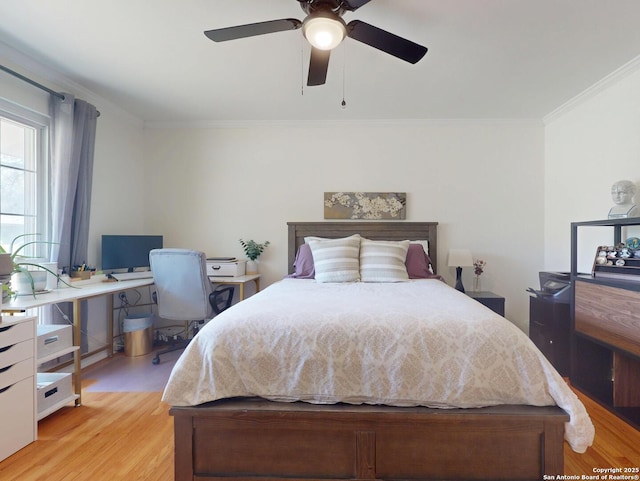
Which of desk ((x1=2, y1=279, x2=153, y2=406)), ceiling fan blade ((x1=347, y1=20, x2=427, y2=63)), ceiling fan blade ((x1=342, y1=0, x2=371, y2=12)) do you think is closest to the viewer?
ceiling fan blade ((x1=342, y1=0, x2=371, y2=12))

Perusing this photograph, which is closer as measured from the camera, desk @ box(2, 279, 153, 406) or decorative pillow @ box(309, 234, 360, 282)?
desk @ box(2, 279, 153, 406)

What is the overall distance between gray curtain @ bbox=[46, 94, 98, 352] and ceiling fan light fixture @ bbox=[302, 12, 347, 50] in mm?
2257

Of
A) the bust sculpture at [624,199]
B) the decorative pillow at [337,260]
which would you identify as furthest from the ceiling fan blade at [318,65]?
the bust sculpture at [624,199]

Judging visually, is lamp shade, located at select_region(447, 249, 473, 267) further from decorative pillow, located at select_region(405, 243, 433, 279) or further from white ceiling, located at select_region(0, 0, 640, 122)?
white ceiling, located at select_region(0, 0, 640, 122)

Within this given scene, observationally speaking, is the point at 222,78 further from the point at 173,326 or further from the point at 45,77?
the point at 173,326

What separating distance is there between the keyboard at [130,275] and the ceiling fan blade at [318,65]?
2406mm

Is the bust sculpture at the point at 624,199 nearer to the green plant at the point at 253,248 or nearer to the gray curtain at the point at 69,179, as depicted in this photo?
the green plant at the point at 253,248

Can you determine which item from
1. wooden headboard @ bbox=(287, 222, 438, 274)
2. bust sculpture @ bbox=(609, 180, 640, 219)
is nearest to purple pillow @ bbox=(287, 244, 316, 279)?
wooden headboard @ bbox=(287, 222, 438, 274)

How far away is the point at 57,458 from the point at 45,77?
8.82 feet

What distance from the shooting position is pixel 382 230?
141 inches

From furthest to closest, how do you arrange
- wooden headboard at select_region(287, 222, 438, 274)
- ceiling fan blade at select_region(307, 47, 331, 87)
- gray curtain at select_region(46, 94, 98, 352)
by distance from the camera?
wooden headboard at select_region(287, 222, 438, 274) < gray curtain at select_region(46, 94, 98, 352) < ceiling fan blade at select_region(307, 47, 331, 87)

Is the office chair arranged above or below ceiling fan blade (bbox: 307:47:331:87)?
below

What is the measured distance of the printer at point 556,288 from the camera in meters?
2.73

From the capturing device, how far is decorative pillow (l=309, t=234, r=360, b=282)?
284cm
